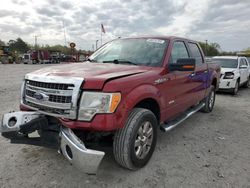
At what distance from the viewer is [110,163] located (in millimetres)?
3359

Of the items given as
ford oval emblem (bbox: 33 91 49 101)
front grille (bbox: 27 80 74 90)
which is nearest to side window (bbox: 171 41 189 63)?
front grille (bbox: 27 80 74 90)

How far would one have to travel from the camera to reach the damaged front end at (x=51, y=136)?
245cm

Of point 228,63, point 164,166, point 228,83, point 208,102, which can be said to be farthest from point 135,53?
point 228,63

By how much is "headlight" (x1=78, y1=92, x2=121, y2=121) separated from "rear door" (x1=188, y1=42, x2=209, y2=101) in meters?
2.57

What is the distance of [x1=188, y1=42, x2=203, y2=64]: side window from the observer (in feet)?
16.2

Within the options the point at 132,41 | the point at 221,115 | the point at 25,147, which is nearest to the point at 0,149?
the point at 25,147

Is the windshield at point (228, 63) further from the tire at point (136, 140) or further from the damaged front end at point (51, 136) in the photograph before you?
the damaged front end at point (51, 136)

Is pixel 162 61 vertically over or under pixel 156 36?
under

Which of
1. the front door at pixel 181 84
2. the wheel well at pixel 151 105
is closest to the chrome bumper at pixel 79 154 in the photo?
the wheel well at pixel 151 105

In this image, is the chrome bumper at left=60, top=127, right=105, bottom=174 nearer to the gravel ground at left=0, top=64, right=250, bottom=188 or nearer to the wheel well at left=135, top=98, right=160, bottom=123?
the gravel ground at left=0, top=64, right=250, bottom=188

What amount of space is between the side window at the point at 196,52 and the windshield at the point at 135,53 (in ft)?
4.01

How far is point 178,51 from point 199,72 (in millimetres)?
1060

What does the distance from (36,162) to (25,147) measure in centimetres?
62

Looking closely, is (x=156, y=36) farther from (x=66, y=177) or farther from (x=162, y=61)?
(x=66, y=177)
